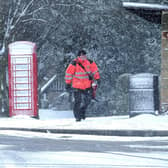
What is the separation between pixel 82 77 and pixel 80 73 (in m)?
0.12

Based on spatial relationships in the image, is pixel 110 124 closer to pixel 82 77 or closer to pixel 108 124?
pixel 108 124

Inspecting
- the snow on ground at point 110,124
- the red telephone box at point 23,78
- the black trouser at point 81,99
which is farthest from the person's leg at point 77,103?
the red telephone box at point 23,78

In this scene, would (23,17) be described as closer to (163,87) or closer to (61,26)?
(61,26)

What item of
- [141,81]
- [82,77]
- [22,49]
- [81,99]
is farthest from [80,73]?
[22,49]

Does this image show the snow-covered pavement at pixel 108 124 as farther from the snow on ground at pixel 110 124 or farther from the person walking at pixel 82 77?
the person walking at pixel 82 77

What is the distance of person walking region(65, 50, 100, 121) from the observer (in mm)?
14750

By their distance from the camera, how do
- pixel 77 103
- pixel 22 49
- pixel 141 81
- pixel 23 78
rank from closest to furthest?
pixel 77 103 → pixel 141 81 → pixel 22 49 → pixel 23 78

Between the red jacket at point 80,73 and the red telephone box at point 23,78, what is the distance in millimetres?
1491

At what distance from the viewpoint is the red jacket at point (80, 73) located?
580 inches

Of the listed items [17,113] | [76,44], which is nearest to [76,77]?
[17,113]

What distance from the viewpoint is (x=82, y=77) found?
1480 cm

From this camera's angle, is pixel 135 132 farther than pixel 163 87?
No

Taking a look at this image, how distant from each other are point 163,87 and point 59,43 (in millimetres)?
9105

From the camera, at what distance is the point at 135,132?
1269 cm
